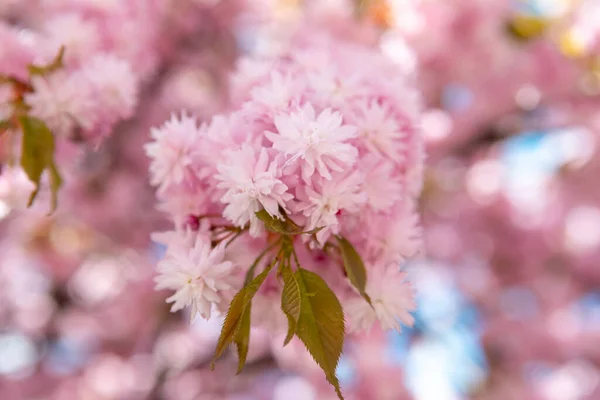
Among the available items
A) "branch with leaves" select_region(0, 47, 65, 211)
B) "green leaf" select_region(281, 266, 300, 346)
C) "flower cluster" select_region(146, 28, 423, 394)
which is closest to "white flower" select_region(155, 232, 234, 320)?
"flower cluster" select_region(146, 28, 423, 394)

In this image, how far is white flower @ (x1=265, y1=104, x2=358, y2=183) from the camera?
740mm

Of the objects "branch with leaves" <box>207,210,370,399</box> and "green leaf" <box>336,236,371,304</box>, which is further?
"green leaf" <box>336,236,371,304</box>

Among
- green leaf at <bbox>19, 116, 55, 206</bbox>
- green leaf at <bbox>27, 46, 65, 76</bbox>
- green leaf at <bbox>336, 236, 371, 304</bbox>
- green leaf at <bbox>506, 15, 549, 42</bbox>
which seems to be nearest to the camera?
green leaf at <bbox>336, 236, 371, 304</bbox>

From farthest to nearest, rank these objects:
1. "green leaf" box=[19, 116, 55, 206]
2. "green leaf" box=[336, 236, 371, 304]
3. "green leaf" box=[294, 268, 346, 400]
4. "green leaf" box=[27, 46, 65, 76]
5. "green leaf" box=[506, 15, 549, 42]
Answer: "green leaf" box=[506, 15, 549, 42] → "green leaf" box=[27, 46, 65, 76] → "green leaf" box=[19, 116, 55, 206] → "green leaf" box=[336, 236, 371, 304] → "green leaf" box=[294, 268, 346, 400]

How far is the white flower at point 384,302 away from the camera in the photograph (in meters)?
0.85

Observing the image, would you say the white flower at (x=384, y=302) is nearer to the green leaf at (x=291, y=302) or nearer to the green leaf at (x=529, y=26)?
the green leaf at (x=291, y=302)

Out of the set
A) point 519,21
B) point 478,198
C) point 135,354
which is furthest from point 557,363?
point 135,354

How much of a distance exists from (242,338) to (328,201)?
0.73ft

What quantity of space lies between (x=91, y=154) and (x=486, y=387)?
9.74ft

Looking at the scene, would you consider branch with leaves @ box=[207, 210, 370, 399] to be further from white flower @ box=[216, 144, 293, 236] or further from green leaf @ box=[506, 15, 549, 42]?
green leaf @ box=[506, 15, 549, 42]

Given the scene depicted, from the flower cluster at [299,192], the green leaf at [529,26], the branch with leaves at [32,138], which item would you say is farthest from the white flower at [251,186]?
the green leaf at [529,26]

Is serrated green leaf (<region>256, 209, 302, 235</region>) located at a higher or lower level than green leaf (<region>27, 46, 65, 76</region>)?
lower

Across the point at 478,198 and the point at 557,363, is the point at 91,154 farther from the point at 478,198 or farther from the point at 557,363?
the point at 557,363

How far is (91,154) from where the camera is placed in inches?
116
